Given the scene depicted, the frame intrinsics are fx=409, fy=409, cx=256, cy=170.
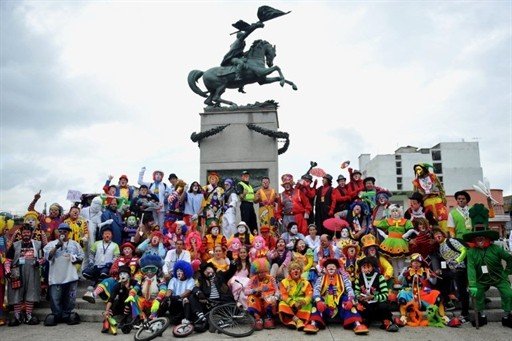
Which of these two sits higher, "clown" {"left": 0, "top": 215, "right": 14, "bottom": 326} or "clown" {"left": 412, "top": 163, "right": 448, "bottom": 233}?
"clown" {"left": 412, "top": 163, "right": 448, "bottom": 233}

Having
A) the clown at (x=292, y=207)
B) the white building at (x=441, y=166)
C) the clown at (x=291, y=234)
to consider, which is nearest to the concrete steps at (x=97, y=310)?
the clown at (x=291, y=234)

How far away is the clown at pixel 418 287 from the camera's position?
21.8ft

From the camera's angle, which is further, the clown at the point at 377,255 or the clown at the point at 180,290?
the clown at the point at 377,255

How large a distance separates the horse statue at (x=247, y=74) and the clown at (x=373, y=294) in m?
7.64

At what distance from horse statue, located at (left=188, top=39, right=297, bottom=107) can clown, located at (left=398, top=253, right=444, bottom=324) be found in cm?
755

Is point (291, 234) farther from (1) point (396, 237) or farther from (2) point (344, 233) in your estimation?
(1) point (396, 237)

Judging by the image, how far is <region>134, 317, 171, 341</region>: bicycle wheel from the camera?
19.2 feet

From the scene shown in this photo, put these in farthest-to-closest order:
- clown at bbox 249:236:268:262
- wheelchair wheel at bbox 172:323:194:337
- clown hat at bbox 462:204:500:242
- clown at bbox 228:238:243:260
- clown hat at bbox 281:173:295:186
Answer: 1. clown hat at bbox 281:173:295:186
2. clown at bbox 228:238:243:260
3. clown at bbox 249:236:268:262
4. clown hat at bbox 462:204:500:242
5. wheelchair wheel at bbox 172:323:194:337

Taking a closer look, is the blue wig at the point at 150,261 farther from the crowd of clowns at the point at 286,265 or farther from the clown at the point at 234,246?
the clown at the point at 234,246

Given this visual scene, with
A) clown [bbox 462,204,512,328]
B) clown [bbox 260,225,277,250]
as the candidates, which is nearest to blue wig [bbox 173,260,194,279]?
clown [bbox 260,225,277,250]

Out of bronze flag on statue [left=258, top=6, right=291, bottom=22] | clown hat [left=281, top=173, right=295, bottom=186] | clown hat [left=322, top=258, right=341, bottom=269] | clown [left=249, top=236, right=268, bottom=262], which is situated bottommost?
clown hat [left=322, top=258, right=341, bottom=269]

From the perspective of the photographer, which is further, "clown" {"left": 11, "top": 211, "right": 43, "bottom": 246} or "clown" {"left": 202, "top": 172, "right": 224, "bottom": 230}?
"clown" {"left": 202, "top": 172, "right": 224, "bottom": 230}

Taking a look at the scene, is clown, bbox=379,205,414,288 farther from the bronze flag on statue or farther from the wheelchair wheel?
the bronze flag on statue

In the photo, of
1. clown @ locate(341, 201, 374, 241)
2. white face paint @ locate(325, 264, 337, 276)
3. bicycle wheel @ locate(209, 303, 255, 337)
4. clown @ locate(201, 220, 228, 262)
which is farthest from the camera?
clown @ locate(341, 201, 374, 241)
